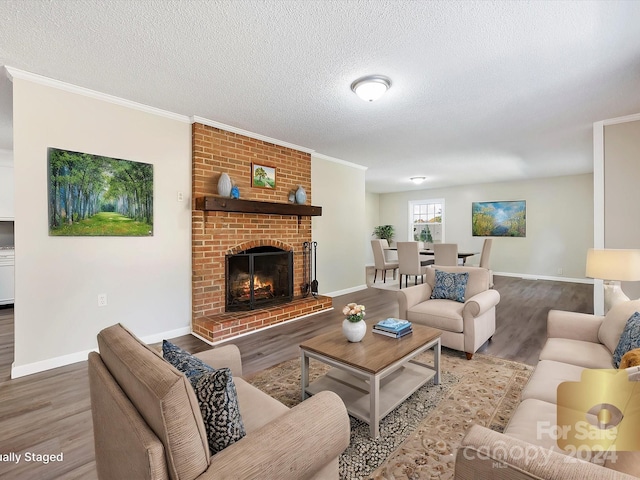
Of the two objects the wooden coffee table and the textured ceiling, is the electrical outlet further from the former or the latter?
the wooden coffee table

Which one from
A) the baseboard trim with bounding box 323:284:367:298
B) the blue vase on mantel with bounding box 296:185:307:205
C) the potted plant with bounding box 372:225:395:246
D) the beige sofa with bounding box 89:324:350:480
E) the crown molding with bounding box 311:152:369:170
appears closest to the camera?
the beige sofa with bounding box 89:324:350:480

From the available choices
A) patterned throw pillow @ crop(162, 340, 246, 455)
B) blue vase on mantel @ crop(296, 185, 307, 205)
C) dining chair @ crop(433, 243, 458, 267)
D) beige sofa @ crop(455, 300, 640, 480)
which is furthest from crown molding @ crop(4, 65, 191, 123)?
dining chair @ crop(433, 243, 458, 267)

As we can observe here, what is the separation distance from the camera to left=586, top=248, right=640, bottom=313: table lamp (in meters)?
2.20

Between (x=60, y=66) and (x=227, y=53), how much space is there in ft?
4.56

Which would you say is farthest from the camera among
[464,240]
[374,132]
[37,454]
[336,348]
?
[464,240]

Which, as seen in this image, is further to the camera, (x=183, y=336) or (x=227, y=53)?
(x=183, y=336)

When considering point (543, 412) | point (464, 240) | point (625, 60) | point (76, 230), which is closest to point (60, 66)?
point (76, 230)

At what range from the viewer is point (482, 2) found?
1758 millimetres

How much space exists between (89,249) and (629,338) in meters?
4.06

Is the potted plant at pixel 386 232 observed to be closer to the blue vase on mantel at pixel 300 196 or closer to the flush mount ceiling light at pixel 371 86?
the blue vase on mantel at pixel 300 196

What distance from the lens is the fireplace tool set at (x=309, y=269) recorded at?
15.8ft

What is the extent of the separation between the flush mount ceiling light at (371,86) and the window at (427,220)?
6765 mm

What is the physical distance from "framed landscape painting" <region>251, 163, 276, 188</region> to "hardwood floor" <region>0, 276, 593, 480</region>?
1934 mm

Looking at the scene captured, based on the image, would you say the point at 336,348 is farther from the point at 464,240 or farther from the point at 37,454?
the point at 464,240
